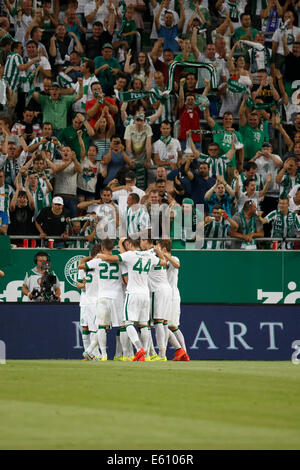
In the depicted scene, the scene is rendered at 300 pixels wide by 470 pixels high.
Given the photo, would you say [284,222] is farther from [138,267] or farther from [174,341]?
[138,267]

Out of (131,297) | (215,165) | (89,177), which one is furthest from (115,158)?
(131,297)

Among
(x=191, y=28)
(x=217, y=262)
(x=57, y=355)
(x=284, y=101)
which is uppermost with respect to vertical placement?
(x=191, y=28)

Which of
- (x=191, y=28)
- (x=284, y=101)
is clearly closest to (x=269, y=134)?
(x=284, y=101)

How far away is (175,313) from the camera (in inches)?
706

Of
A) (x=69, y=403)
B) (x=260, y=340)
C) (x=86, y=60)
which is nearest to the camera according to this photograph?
(x=69, y=403)

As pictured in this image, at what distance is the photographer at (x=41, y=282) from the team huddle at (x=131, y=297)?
108cm

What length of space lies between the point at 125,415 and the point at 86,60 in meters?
15.2

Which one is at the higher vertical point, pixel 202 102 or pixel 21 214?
pixel 202 102

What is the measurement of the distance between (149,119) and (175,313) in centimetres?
575

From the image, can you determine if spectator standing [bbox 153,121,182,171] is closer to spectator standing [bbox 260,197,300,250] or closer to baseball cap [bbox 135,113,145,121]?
baseball cap [bbox 135,113,145,121]

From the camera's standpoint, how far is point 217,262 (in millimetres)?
19688

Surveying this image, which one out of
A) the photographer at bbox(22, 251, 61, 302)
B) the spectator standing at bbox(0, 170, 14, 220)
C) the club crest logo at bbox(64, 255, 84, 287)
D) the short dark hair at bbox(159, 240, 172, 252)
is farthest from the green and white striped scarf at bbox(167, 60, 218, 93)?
the short dark hair at bbox(159, 240, 172, 252)

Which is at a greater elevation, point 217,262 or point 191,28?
point 191,28
